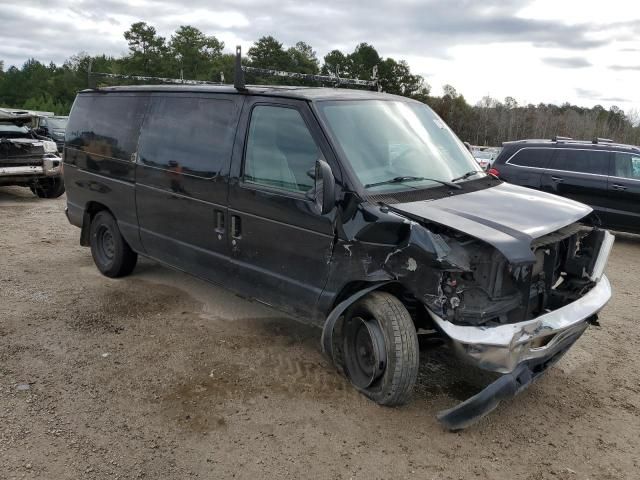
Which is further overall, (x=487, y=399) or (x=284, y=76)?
(x=284, y=76)

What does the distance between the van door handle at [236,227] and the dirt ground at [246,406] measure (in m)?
0.93

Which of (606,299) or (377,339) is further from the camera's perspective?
(606,299)

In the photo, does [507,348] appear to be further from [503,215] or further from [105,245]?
[105,245]

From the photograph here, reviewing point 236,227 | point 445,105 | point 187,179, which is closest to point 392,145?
point 236,227

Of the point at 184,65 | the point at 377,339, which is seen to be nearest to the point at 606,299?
the point at 377,339

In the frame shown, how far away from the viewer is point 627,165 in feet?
30.1

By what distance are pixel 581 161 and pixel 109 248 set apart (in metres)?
7.90

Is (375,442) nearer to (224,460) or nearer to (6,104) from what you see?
(224,460)

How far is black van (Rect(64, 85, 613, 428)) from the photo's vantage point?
319 cm

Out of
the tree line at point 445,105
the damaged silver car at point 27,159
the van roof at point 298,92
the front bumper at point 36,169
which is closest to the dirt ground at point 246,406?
the van roof at point 298,92

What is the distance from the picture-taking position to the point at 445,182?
13.0 ft

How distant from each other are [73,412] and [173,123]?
263 centimetres

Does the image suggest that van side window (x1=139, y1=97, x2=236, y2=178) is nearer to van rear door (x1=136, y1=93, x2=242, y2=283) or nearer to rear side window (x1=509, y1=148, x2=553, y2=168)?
van rear door (x1=136, y1=93, x2=242, y2=283)

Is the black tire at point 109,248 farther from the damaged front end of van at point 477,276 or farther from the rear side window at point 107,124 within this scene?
the damaged front end of van at point 477,276
